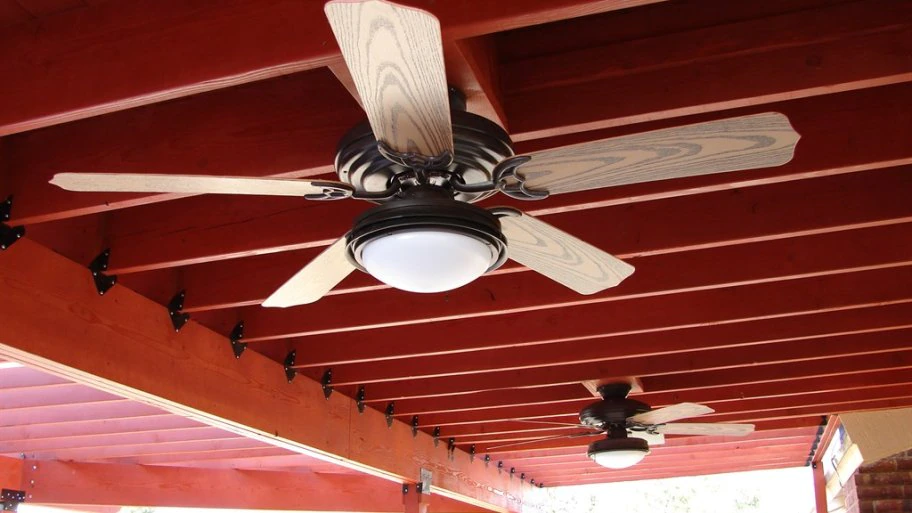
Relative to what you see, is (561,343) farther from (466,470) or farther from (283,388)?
(466,470)

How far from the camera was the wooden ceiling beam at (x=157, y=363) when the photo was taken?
2.57 metres

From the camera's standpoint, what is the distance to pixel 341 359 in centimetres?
392

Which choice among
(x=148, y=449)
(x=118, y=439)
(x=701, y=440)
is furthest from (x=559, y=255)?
(x=701, y=440)

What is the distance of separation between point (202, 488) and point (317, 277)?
4.85 m

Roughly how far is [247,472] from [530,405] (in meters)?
2.63

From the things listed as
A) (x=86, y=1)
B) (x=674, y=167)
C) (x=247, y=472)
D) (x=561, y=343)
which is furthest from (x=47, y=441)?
(x=674, y=167)

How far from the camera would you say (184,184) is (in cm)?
171

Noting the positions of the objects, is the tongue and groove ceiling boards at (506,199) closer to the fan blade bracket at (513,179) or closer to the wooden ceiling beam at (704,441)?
the fan blade bracket at (513,179)

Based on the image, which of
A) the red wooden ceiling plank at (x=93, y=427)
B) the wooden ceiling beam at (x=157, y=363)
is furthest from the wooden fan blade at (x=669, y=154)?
the red wooden ceiling plank at (x=93, y=427)

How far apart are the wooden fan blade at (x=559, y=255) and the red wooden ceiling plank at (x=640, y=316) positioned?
142 centimetres

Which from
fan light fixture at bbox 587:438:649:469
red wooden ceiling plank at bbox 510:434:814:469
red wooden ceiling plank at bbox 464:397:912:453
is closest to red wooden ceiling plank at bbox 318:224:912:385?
fan light fixture at bbox 587:438:649:469

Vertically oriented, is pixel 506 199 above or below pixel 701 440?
below

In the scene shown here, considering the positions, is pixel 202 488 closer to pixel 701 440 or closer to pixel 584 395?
pixel 584 395

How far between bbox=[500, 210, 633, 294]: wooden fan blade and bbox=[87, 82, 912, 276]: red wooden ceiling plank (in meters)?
0.36
